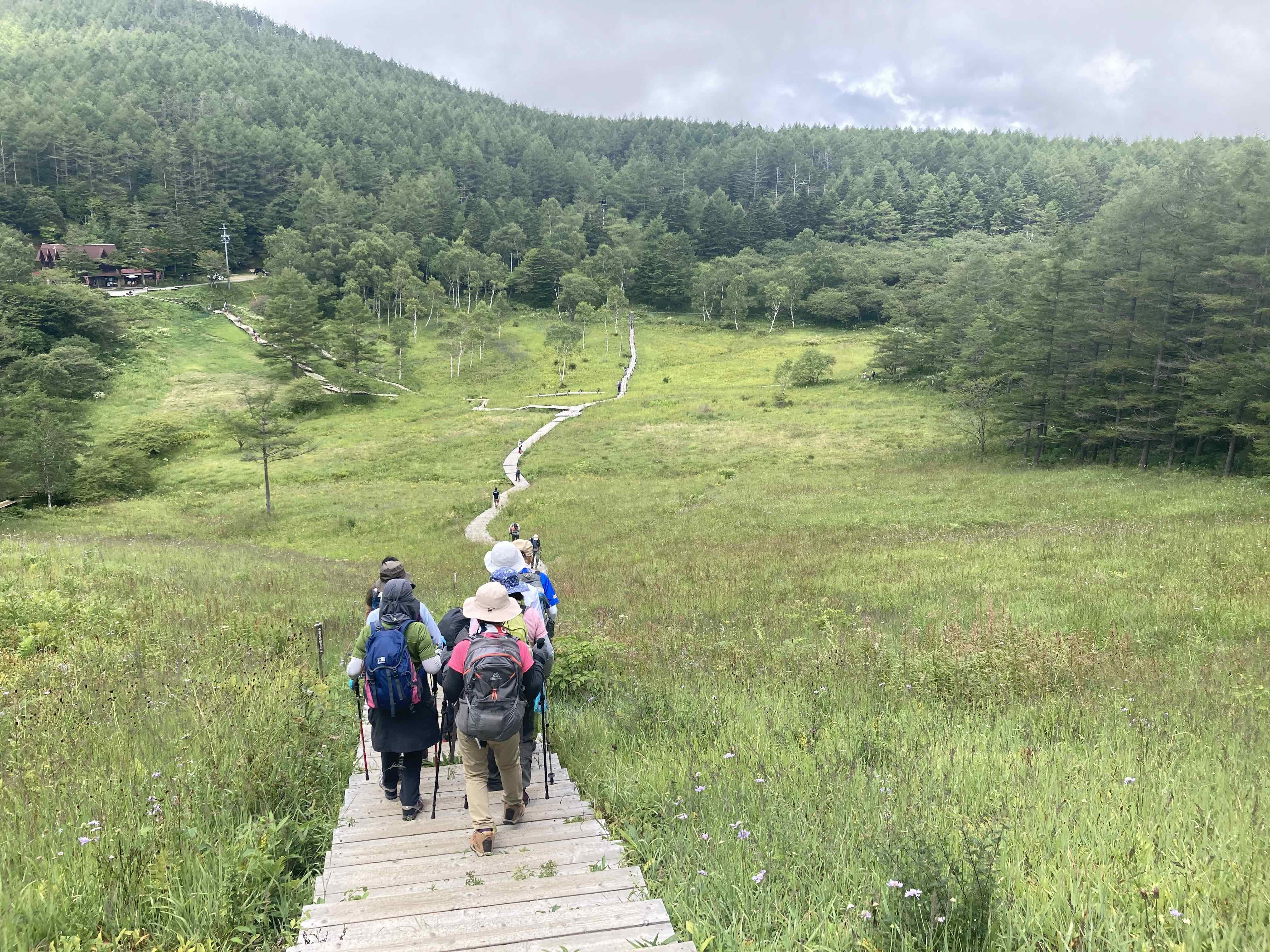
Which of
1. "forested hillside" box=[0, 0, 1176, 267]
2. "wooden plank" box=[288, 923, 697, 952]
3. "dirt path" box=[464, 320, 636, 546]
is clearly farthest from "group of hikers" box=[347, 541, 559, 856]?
"forested hillside" box=[0, 0, 1176, 267]

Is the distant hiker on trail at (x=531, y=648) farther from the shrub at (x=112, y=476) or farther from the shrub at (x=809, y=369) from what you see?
the shrub at (x=809, y=369)

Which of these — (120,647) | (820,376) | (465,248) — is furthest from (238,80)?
(120,647)

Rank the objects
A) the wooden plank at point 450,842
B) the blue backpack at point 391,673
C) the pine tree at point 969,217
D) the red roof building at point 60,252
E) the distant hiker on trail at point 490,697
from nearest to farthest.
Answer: the wooden plank at point 450,842 < the distant hiker on trail at point 490,697 < the blue backpack at point 391,673 < the red roof building at point 60,252 < the pine tree at point 969,217

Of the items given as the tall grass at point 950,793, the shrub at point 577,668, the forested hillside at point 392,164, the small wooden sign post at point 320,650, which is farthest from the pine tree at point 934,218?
the small wooden sign post at point 320,650

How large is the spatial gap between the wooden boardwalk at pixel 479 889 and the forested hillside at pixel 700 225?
2912cm

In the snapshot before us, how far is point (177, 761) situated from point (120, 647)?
4.45 m

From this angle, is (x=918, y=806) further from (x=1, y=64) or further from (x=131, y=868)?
(x=1, y=64)

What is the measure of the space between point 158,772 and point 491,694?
8.19 ft

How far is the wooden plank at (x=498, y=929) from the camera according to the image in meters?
3.51

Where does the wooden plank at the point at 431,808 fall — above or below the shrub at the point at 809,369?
below

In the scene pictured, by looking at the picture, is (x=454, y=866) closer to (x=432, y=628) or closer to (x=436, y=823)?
(x=436, y=823)

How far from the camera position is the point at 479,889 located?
4.13 meters

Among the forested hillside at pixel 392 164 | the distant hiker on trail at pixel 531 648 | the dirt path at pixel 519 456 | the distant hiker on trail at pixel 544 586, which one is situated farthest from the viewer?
the forested hillside at pixel 392 164

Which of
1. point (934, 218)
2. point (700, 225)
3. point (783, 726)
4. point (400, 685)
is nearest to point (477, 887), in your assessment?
point (400, 685)
